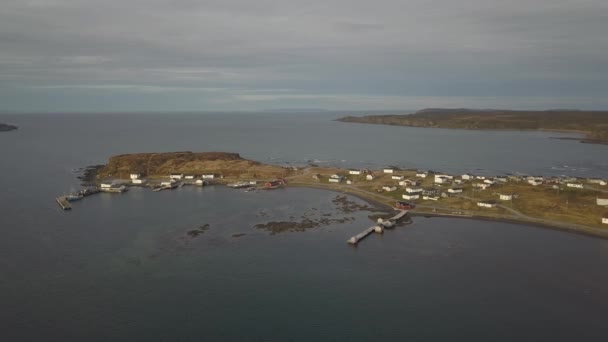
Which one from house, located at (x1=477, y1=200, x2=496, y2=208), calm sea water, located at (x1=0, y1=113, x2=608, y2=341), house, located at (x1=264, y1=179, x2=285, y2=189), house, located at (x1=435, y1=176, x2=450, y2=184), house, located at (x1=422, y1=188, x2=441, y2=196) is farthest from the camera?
house, located at (x1=264, y1=179, x2=285, y2=189)

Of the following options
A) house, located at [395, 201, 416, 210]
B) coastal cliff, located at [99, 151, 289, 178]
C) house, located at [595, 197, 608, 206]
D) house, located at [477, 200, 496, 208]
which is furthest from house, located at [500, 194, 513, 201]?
coastal cliff, located at [99, 151, 289, 178]

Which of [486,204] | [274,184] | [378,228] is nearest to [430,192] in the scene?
[486,204]

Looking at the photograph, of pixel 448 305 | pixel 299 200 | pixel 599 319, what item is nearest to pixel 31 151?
pixel 299 200

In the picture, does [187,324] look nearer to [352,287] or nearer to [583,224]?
[352,287]

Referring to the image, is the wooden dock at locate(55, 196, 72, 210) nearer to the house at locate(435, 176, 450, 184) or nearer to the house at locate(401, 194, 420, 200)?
the house at locate(401, 194, 420, 200)

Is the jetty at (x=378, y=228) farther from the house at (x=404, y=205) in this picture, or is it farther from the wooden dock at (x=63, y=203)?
the wooden dock at (x=63, y=203)

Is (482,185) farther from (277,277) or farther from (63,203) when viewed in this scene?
(63,203)
